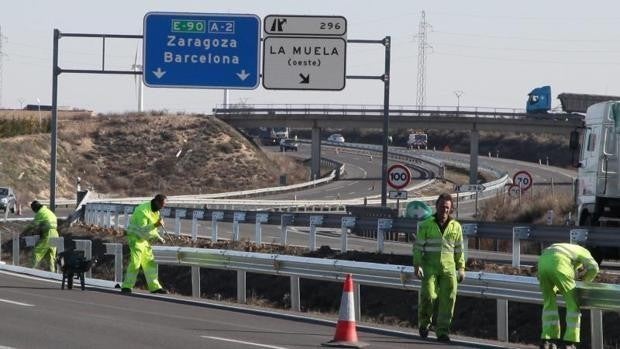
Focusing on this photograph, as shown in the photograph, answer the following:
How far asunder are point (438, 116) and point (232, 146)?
14.6m

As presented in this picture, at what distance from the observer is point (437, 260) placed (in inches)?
635

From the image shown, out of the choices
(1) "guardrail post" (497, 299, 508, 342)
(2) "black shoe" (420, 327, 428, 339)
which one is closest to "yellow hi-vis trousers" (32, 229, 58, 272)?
(1) "guardrail post" (497, 299, 508, 342)

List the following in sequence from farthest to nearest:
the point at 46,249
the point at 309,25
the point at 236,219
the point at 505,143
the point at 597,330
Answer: the point at 505,143 → the point at 236,219 → the point at 309,25 → the point at 46,249 → the point at 597,330

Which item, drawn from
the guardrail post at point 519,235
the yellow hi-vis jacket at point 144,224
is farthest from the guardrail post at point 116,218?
the yellow hi-vis jacket at point 144,224

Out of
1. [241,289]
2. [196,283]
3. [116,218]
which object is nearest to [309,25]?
[116,218]

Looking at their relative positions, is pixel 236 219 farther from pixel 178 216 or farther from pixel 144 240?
pixel 144 240

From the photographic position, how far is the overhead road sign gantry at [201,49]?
34062 mm

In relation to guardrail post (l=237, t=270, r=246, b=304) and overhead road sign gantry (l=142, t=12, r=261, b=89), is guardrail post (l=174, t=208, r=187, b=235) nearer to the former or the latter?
overhead road sign gantry (l=142, t=12, r=261, b=89)

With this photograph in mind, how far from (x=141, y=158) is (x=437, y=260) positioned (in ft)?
248

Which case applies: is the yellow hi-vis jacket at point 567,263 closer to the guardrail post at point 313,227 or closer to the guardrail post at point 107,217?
the guardrail post at point 313,227

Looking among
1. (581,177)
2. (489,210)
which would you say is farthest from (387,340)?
(489,210)

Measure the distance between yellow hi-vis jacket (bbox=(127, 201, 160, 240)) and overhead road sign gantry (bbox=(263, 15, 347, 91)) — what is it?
12.0m

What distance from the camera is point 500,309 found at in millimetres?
17766

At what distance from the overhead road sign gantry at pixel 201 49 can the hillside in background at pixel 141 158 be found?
46098 mm
